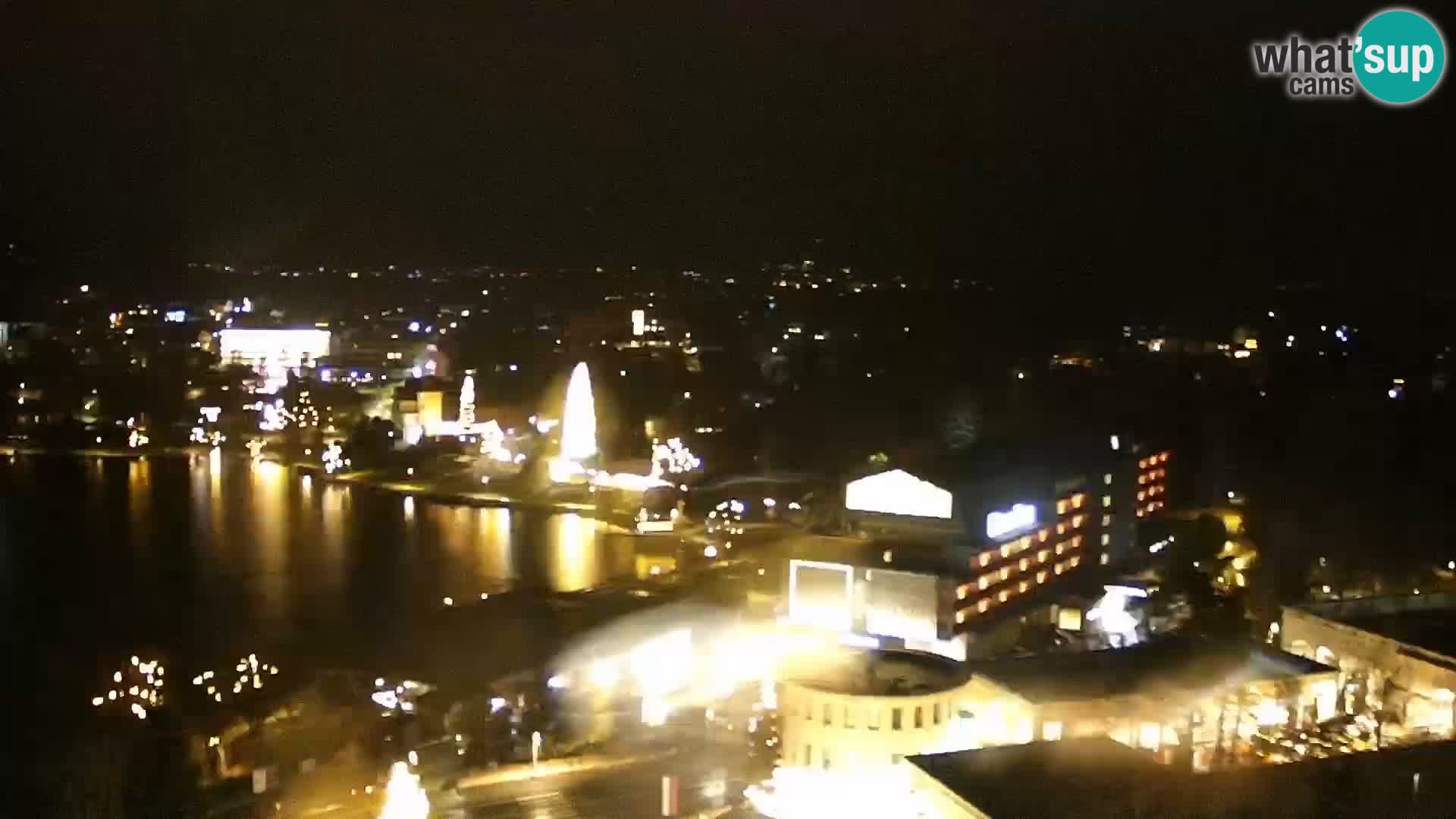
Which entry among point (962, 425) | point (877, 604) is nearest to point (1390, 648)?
point (877, 604)

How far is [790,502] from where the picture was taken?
Answer: 9406mm

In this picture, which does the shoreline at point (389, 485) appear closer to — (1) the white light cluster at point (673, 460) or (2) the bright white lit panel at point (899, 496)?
(1) the white light cluster at point (673, 460)

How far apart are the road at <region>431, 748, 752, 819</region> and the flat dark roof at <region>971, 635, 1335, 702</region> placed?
91 cm

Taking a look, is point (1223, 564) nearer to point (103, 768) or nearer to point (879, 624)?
point (879, 624)

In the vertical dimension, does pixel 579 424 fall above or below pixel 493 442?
above

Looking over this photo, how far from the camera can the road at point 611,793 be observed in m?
3.75

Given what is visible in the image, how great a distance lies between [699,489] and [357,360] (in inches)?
392

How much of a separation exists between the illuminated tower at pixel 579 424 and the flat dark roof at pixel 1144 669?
7.37 meters

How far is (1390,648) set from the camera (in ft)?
13.6

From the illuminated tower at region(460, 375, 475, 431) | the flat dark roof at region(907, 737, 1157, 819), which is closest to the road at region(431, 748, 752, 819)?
the flat dark roof at region(907, 737, 1157, 819)

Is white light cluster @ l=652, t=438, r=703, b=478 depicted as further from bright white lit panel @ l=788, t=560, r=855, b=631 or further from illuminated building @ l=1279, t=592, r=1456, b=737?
illuminated building @ l=1279, t=592, r=1456, b=737

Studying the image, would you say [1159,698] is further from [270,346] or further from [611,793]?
[270,346]

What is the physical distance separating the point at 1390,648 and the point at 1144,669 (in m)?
0.86

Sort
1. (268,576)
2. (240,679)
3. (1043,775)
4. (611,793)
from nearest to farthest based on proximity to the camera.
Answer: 1. (1043,775)
2. (611,793)
3. (240,679)
4. (268,576)
